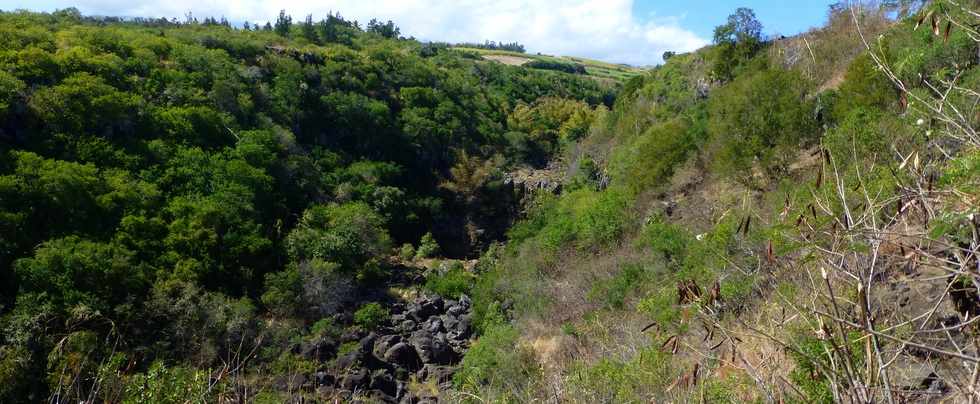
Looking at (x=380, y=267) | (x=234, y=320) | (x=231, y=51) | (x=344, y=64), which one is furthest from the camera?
(x=344, y=64)

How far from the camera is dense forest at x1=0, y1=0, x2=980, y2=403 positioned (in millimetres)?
7961

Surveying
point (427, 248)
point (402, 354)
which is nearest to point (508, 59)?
point (427, 248)

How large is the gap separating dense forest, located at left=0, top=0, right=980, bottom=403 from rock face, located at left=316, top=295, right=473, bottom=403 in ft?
0.35

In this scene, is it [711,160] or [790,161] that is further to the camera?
[711,160]

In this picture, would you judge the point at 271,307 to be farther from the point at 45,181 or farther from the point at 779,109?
the point at 779,109

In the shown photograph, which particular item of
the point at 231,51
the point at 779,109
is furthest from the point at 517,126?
the point at 779,109

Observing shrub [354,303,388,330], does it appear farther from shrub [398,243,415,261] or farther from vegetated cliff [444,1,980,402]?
shrub [398,243,415,261]

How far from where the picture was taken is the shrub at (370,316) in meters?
22.7

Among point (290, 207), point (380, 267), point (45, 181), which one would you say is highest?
point (45, 181)

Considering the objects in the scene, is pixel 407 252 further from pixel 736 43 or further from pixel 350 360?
pixel 736 43

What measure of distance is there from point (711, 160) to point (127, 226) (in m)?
21.1

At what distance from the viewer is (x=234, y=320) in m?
19.1

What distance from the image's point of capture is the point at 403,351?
67.5 feet

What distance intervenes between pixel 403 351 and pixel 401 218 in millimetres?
14935
